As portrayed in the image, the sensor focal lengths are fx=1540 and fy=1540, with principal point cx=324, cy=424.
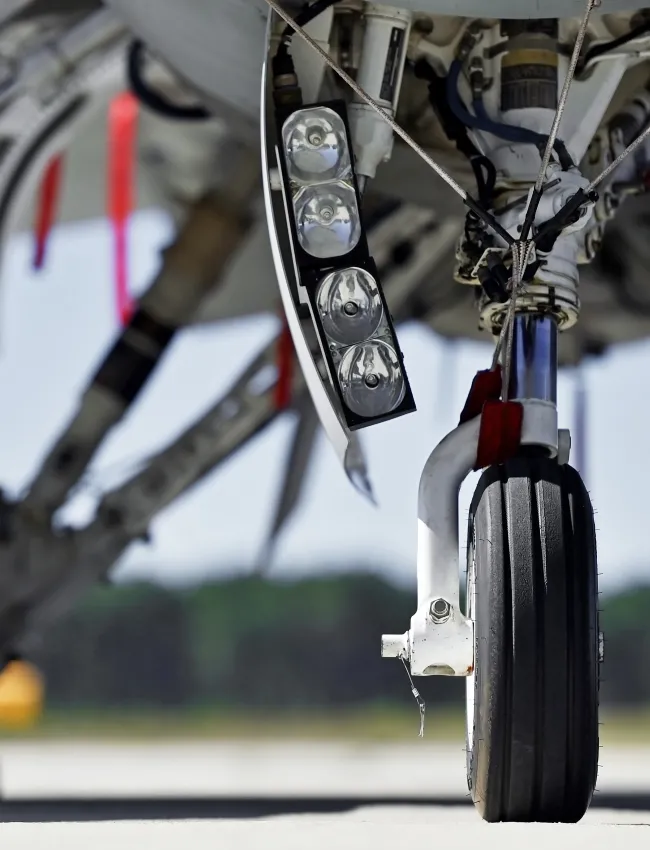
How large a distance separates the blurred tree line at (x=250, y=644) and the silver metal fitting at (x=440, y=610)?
2349cm

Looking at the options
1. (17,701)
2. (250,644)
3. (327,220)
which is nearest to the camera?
(327,220)

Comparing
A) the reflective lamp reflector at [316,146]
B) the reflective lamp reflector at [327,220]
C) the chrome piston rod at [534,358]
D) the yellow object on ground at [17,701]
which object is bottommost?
the yellow object on ground at [17,701]

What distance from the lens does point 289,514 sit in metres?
11.9

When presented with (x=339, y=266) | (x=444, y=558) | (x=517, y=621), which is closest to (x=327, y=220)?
(x=339, y=266)

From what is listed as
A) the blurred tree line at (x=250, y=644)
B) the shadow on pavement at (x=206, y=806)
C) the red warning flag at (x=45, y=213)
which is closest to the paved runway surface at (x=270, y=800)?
the shadow on pavement at (x=206, y=806)

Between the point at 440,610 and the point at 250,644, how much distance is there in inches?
1045

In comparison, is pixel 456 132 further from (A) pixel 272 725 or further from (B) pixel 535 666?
(A) pixel 272 725

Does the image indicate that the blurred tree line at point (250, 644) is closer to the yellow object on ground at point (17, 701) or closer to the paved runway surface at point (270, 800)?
the yellow object on ground at point (17, 701)

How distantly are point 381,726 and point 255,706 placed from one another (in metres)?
4.70

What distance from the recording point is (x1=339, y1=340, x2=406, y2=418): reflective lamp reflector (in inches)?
177

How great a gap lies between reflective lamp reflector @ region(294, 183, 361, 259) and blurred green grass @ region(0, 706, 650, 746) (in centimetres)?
1548

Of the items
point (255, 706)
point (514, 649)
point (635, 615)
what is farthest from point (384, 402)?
point (635, 615)

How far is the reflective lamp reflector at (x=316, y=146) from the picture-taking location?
4672 mm

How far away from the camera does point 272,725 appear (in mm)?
23453
